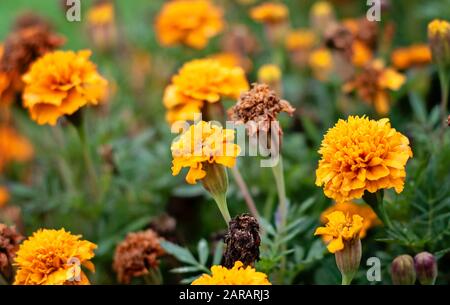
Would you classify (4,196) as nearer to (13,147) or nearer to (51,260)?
(13,147)

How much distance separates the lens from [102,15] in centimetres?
208

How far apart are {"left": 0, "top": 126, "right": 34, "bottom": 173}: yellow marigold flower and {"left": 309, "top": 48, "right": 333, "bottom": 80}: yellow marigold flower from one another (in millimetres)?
903

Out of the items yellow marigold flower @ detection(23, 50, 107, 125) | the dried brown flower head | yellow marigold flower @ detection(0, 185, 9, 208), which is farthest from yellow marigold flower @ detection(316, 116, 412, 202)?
yellow marigold flower @ detection(0, 185, 9, 208)

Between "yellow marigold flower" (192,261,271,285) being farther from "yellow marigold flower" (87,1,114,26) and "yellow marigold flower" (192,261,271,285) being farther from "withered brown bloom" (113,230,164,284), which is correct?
"yellow marigold flower" (87,1,114,26)

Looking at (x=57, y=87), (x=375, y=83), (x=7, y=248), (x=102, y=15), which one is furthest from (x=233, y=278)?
(x=102, y=15)

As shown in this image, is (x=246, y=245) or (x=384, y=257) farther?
(x=384, y=257)

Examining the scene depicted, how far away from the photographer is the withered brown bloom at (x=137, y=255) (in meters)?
1.22

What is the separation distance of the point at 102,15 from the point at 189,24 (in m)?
0.40

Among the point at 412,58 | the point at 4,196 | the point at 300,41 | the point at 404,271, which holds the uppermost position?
the point at 300,41

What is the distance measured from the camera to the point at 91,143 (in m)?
1.68

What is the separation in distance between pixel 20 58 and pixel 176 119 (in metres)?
0.41
